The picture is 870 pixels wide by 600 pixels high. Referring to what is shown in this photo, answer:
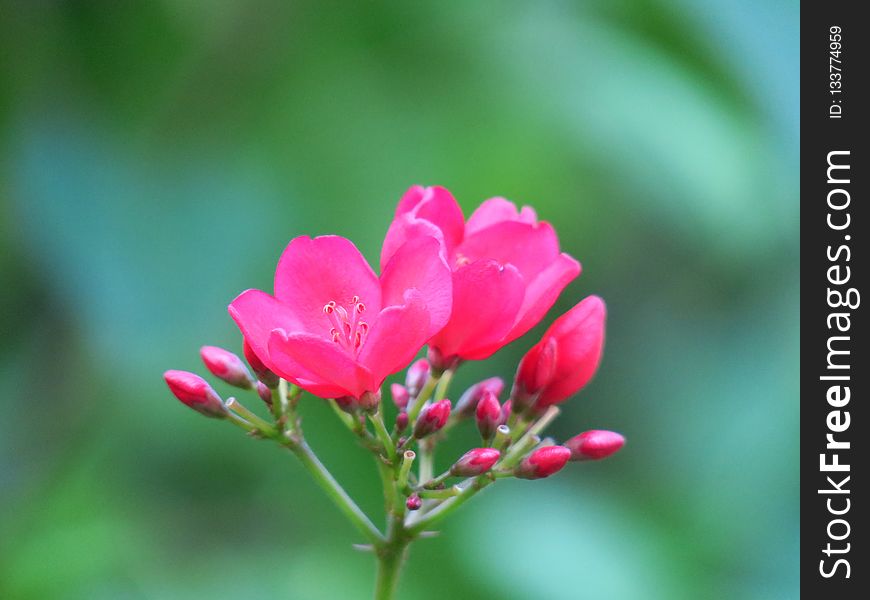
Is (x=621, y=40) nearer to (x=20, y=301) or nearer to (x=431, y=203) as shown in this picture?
(x=431, y=203)

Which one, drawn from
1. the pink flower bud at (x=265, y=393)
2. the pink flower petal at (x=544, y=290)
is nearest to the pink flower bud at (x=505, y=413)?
the pink flower petal at (x=544, y=290)

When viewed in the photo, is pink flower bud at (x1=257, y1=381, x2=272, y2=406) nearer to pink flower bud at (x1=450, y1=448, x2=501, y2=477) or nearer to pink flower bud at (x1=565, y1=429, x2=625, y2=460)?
pink flower bud at (x1=450, y1=448, x2=501, y2=477)

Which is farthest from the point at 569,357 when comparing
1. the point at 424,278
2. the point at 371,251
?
the point at 371,251

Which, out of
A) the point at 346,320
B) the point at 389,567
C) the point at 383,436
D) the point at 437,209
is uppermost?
the point at 437,209
